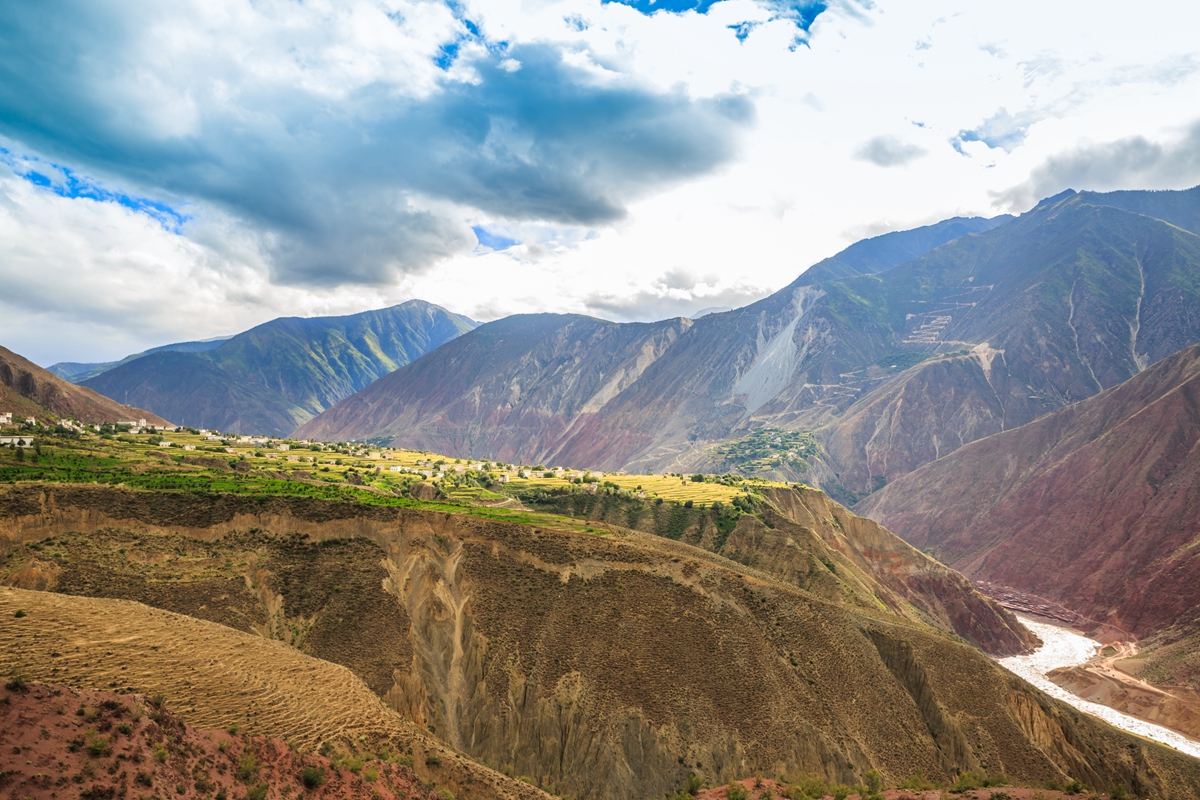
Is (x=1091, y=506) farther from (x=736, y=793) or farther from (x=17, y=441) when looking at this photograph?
(x=17, y=441)

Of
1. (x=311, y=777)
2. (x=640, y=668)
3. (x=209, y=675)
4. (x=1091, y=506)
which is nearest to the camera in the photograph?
(x=311, y=777)

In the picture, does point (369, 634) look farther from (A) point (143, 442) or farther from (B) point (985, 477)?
(B) point (985, 477)

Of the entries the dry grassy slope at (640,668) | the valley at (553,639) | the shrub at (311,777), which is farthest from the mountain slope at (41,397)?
the shrub at (311,777)

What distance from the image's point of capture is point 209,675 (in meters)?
27.2

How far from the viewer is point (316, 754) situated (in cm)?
2489

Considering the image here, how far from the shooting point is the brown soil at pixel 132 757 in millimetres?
17703

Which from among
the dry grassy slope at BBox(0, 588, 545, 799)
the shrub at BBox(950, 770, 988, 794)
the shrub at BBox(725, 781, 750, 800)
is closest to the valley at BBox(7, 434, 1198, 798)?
the dry grassy slope at BBox(0, 588, 545, 799)

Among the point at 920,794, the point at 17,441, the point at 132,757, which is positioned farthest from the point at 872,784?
the point at 17,441

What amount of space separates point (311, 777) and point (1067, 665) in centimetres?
10743

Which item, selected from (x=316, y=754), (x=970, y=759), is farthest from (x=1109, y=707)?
(x=316, y=754)

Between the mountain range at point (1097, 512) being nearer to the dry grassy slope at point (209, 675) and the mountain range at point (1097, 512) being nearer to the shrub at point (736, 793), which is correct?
the shrub at point (736, 793)

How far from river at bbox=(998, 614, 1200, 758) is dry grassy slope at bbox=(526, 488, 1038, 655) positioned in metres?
3.23

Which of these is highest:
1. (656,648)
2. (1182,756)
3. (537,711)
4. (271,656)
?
(271,656)

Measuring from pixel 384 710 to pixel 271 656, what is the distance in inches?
240
